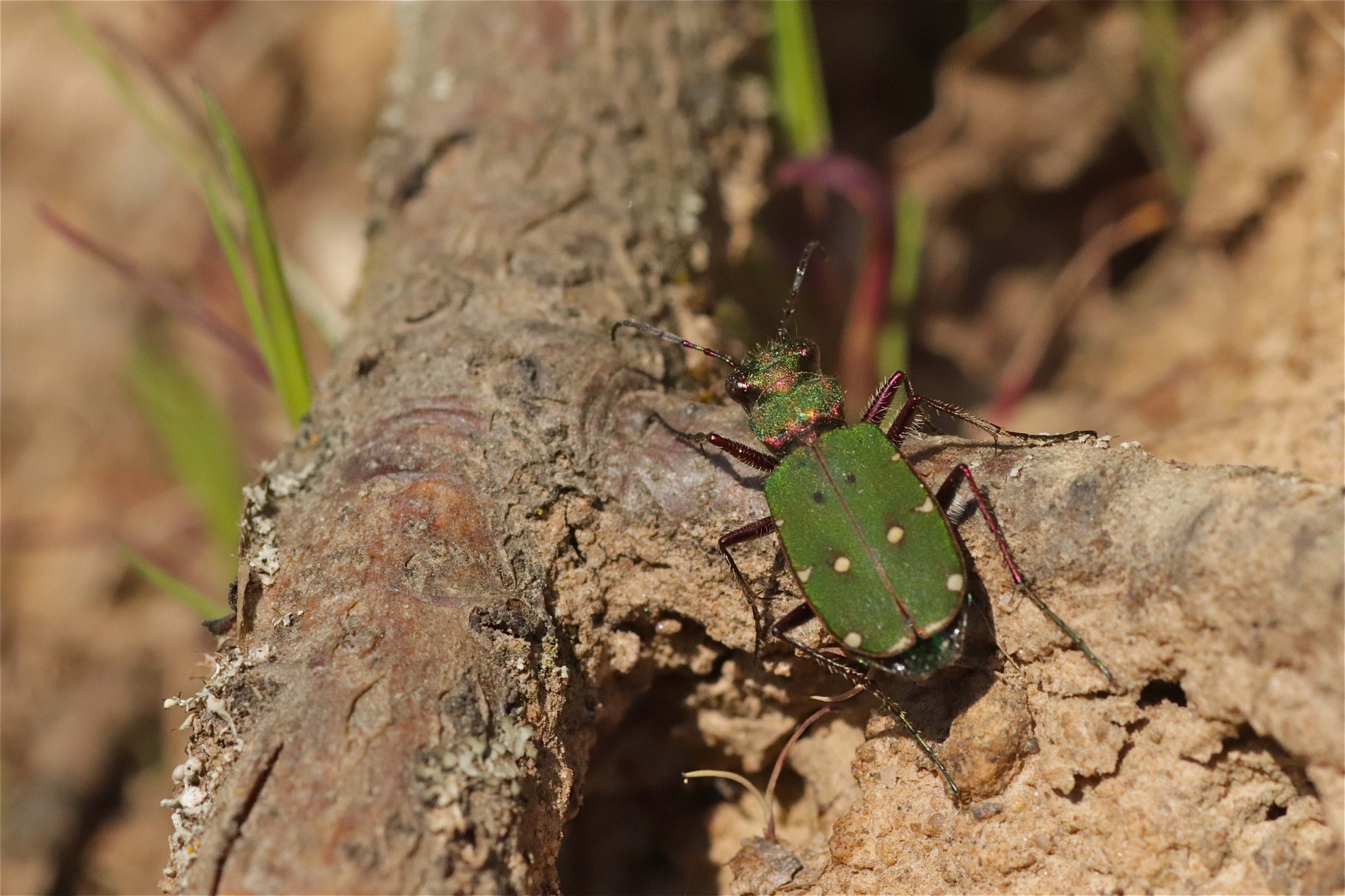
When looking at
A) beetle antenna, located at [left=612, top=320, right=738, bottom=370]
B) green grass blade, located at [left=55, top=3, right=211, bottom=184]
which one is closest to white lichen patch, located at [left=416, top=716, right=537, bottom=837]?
beetle antenna, located at [left=612, top=320, right=738, bottom=370]

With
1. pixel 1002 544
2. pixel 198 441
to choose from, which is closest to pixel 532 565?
pixel 1002 544

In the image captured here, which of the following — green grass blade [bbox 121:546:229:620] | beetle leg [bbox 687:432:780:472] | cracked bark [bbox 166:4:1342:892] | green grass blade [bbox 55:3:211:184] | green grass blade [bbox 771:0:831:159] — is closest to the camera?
cracked bark [bbox 166:4:1342:892]

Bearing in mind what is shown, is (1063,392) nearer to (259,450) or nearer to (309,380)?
(309,380)

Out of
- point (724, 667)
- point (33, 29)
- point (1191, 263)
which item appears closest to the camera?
point (724, 667)

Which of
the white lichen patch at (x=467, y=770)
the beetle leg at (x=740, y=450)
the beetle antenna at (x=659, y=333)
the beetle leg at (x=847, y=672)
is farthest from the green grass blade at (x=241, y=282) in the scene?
the beetle leg at (x=847, y=672)

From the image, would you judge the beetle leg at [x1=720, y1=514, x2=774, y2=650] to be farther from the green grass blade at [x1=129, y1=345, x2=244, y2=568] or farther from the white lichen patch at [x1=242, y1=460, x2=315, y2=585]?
the green grass blade at [x1=129, y1=345, x2=244, y2=568]

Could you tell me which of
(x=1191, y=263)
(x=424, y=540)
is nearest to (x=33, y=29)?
(x=424, y=540)

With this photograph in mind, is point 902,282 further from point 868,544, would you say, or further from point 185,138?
point 185,138
